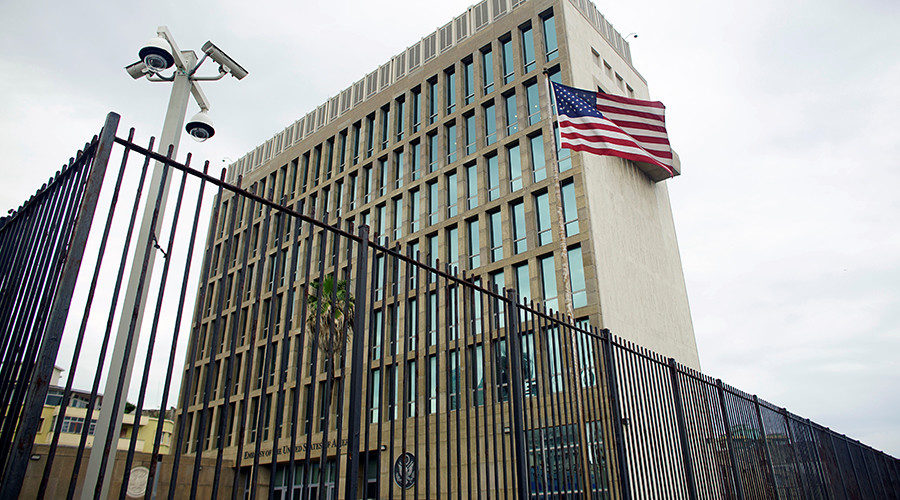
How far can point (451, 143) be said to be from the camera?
102 ft

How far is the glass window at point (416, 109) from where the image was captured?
109 ft

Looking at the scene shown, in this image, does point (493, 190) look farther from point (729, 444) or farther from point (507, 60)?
point (729, 444)

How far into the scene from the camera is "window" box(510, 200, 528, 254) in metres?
25.7

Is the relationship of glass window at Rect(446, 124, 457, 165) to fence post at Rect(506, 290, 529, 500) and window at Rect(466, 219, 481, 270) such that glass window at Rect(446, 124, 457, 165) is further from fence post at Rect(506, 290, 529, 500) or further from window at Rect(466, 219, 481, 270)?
fence post at Rect(506, 290, 529, 500)

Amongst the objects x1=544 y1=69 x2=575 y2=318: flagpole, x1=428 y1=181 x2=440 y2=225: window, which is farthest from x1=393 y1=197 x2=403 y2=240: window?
x1=544 y1=69 x2=575 y2=318: flagpole

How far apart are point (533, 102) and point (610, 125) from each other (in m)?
10.4

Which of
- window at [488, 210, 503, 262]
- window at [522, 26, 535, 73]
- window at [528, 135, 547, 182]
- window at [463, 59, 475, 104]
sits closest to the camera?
window at [528, 135, 547, 182]

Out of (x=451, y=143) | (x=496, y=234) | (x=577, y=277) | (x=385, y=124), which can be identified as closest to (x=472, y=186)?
(x=496, y=234)

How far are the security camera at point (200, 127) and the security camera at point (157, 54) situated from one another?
1301mm

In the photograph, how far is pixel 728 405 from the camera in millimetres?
8602

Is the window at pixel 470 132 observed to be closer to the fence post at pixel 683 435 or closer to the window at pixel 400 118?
the window at pixel 400 118

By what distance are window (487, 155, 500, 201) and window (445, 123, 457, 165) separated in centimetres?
251

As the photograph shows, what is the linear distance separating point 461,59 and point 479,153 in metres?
6.45

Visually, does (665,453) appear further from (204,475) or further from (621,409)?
(204,475)
